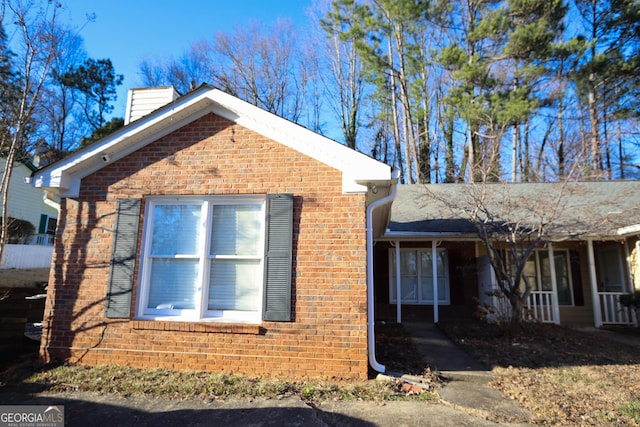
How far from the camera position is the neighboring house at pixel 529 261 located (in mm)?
10016

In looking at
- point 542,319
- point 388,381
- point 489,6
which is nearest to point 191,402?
point 388,381

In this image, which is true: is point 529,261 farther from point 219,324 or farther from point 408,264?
point 219,324

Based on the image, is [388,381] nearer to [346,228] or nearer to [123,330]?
[346,228]

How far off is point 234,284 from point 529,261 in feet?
31.7

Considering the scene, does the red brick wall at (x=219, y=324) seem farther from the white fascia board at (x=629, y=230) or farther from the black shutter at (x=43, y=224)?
the black shutter at (x=43, y=224)

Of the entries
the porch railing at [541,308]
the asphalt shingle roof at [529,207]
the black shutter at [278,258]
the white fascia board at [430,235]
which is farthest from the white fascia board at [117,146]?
the porch railing at [541,308]

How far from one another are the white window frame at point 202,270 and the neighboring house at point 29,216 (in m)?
12.6

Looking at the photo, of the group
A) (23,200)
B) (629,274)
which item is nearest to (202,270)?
(629,274)

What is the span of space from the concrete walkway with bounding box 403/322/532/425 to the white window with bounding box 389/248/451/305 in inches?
137

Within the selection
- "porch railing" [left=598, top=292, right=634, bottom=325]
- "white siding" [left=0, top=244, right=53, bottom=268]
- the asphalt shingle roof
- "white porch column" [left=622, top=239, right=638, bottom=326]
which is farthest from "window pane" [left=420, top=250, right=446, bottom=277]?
"white siding" [left=0, top=244, right=53, bottom=268]

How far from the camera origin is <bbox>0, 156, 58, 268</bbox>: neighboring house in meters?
15.0

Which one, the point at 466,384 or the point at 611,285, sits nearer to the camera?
the point at 466,384

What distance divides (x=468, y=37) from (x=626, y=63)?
755 cm

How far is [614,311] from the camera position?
1008 centimetres
